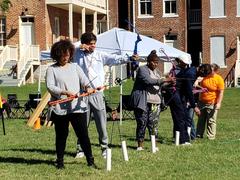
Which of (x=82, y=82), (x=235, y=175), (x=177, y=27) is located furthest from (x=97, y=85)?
(x=177, y=27)

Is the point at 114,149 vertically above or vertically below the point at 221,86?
below

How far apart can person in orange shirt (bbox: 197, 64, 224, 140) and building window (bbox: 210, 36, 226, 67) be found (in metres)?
31.6

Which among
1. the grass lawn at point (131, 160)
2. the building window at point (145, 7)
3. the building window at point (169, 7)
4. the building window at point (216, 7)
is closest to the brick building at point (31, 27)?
the building window at point (145, 7)

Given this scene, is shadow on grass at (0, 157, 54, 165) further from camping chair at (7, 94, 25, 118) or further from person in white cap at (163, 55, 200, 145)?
camping chair at (7, 94, 25, 118)

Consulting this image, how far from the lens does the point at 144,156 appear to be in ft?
35.9

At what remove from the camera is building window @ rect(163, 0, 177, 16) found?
153 ft

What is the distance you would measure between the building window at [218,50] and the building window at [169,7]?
3.41 meters

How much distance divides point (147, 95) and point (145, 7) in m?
36.1

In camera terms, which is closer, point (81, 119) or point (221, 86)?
point (81, 119)

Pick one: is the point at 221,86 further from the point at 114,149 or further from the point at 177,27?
the point at 177,27

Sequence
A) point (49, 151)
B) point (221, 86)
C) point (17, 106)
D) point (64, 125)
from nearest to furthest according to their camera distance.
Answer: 1. point (64, 125)
2. point (49, 151)
3. point (221, 86)
4. point (17, 106)

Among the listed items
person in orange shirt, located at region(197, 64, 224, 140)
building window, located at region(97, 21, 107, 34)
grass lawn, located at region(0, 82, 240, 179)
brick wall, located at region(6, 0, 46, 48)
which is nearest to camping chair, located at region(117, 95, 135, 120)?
grass lawn, located at region(0, 82, 240, 179)

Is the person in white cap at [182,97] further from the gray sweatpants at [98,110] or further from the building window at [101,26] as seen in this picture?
the building window at [101,26]

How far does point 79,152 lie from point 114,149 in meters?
1.35
